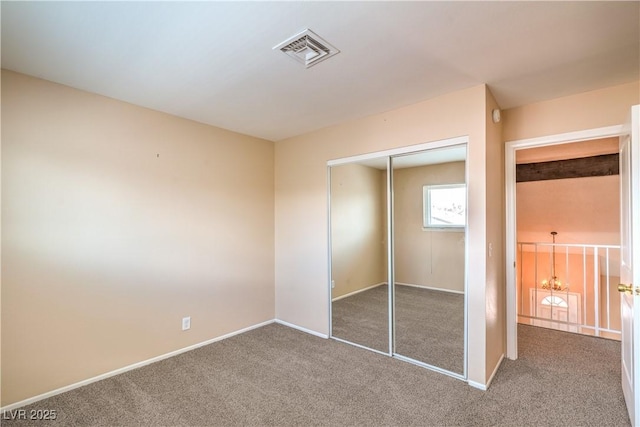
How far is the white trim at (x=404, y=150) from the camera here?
2.57 m

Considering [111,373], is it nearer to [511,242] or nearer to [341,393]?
[341,393]

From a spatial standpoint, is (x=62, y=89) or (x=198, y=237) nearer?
(x=62, y=89)

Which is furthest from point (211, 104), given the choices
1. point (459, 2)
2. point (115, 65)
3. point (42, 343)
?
point (42, 343)

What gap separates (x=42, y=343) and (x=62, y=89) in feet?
6.56

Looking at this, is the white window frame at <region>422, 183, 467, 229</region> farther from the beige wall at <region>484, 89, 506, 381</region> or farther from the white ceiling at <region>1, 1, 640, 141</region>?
the white ceiling at <region>1, 1, 640, 141</region>

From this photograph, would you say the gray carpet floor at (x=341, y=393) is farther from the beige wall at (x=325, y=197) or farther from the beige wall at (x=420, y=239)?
the beige wall at (x=420, y=239)

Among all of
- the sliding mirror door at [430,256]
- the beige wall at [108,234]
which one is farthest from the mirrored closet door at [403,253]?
the beige wall at [108,234]

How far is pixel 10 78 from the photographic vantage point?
7.13ft

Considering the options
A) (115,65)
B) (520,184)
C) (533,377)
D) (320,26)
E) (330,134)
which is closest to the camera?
(320,26)

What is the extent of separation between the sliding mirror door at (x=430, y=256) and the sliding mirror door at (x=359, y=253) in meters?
0.17

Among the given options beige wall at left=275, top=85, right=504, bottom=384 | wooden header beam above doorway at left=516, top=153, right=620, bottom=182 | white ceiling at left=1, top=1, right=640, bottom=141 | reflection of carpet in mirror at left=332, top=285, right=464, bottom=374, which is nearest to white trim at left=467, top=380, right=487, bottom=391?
beige wall at left=275, top=85, right=504, bottom=384

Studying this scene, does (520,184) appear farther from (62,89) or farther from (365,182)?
(62,89)

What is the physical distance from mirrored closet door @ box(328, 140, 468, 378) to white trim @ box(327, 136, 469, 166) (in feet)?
0.04

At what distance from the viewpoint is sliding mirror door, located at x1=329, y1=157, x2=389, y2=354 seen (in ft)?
10.5
